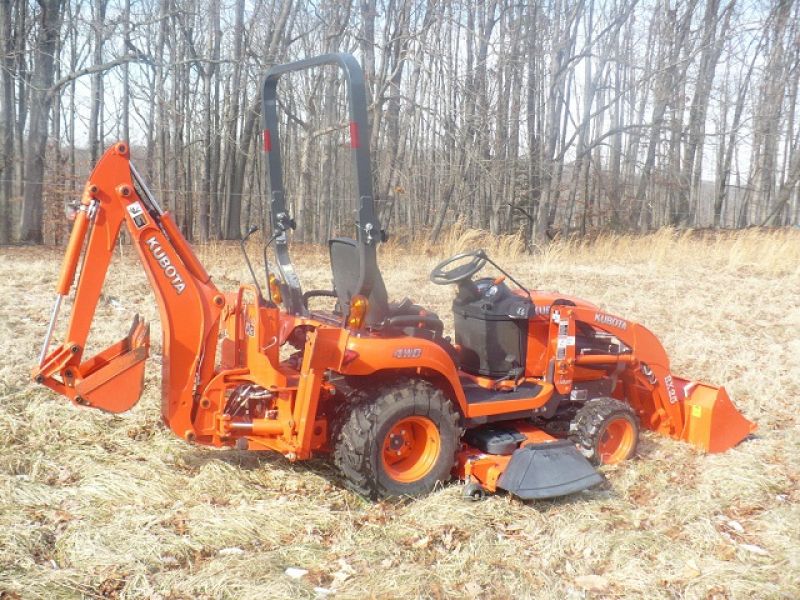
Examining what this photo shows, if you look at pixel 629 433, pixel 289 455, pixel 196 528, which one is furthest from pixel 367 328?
pixel 629 433

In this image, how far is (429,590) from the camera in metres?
3.21

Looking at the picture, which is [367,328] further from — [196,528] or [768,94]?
[768,94]

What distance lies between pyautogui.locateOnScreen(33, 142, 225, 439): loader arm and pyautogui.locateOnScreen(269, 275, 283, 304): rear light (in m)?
0.56

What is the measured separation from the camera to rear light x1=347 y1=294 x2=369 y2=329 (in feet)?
12.7

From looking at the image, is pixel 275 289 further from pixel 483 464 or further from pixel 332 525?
pixel 483 464

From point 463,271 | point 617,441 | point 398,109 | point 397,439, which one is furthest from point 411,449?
point 398,109

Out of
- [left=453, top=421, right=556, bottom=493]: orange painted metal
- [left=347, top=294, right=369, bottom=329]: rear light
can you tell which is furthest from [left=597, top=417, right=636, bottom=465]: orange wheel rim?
[left=347, top=294, right=369, bottom=329]: rear light

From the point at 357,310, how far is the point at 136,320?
1245mm

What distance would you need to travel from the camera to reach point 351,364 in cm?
392

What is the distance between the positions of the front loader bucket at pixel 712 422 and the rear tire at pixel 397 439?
197 cm

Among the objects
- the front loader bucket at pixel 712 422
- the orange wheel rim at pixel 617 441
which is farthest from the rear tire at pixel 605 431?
the front loader bucket at pixel 712 422

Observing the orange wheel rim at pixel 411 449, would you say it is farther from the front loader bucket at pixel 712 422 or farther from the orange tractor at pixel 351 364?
the front loader bucket at pixel 712 422

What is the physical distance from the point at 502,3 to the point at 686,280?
1051 centimetres

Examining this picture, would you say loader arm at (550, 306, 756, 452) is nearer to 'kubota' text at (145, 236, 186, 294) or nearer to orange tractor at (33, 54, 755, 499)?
orange tractor at (33, 54, 755, 499)
